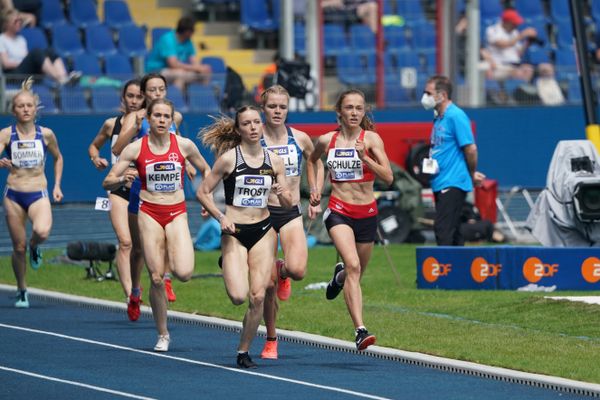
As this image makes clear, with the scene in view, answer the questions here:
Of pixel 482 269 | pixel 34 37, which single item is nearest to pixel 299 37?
pixel 34 37

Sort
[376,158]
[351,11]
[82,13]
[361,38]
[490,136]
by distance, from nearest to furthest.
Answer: [376,158] < [490,136] < [82,13] < [361,38] < [351,11]

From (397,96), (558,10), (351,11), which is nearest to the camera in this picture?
(397,96)

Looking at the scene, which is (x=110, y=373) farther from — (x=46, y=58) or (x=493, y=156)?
(x=493, y=156)

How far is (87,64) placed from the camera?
88.2 feet

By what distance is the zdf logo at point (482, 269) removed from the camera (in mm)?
15461

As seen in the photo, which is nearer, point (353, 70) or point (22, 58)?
point (22, 58)

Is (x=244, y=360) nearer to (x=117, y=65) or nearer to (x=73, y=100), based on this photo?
(x=73, y=100)

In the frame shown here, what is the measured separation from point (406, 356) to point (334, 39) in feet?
61.3

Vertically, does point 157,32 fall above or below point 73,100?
above

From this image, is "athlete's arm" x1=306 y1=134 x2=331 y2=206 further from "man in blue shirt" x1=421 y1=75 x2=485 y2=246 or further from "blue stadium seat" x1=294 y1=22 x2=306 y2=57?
"blue stadium seat" x1=294 y1=22 x2=306 y2=57

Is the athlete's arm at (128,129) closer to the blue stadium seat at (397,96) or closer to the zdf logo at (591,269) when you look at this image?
the zdf logo at (591,269)

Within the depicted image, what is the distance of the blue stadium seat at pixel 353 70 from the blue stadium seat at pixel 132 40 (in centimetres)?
365

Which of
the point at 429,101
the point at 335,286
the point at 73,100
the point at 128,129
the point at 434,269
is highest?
the point at 73,100

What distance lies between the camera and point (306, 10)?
1091 inches
